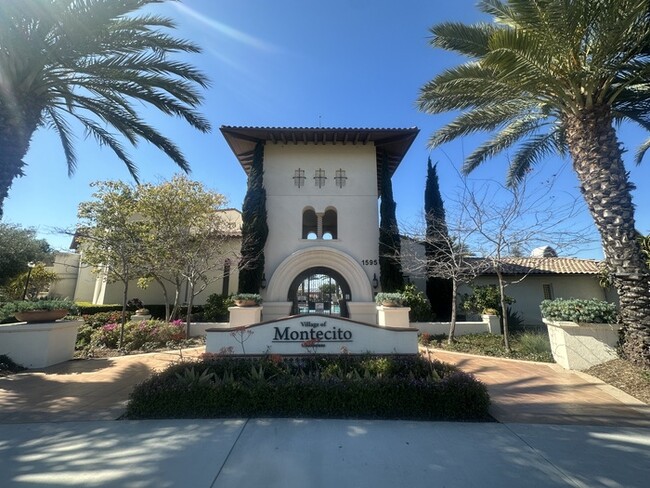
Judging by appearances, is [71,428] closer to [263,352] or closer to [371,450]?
[263,352]

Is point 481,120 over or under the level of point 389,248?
over

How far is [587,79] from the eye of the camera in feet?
24.2

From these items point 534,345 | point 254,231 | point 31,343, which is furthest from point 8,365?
point 534,345

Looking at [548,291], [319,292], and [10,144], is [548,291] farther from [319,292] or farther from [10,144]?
[10,144]

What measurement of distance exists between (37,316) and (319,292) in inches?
483

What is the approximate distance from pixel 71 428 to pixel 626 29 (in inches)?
501

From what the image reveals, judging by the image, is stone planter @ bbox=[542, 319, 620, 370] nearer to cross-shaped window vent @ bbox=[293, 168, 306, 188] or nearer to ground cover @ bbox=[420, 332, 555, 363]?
ground cover @ bbox=[420, 332, 555, 363]

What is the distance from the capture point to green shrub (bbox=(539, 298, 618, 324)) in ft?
24.4

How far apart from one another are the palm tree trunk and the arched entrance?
389 inches

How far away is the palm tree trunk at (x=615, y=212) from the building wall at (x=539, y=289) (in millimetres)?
10803

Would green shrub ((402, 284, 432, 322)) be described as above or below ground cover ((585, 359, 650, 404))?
above

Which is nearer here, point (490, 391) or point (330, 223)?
point (490, 391)

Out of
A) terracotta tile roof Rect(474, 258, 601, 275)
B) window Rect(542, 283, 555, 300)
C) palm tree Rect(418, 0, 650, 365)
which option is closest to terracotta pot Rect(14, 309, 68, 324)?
palm tree Rect(418, 0, 650, 365)

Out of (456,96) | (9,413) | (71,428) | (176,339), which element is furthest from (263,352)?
(456,96)
